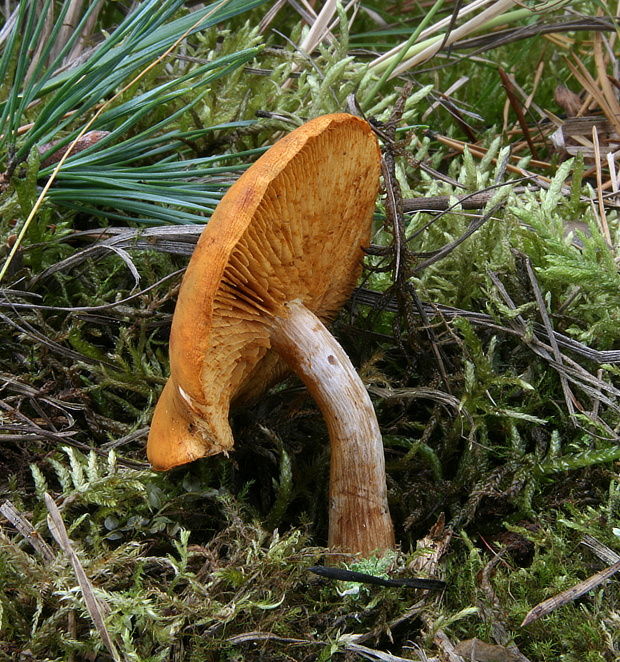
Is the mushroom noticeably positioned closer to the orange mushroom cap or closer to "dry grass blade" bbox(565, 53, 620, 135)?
the orange mushroom cap

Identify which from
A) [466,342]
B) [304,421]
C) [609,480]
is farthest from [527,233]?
[304,421]

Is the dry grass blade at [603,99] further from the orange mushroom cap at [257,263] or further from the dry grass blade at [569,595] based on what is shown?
the dry grass blade at [569,595]

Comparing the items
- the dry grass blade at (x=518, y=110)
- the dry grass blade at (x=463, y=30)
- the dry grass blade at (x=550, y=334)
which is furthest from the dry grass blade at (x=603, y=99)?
the dry grass blade at (x=550, y=334)

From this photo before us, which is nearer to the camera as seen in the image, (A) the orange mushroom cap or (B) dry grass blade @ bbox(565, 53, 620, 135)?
(A) the orange mushroom cap

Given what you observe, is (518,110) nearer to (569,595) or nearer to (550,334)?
(550,334)

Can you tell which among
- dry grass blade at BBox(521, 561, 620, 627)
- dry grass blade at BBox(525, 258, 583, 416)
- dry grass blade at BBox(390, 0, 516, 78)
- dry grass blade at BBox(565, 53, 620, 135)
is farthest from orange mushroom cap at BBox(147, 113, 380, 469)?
dry grass blade at BBox(565, 53, 620, 135)

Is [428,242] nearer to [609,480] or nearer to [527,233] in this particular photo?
[527,233]

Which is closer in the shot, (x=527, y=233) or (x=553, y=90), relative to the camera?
(x=527, y=233)
